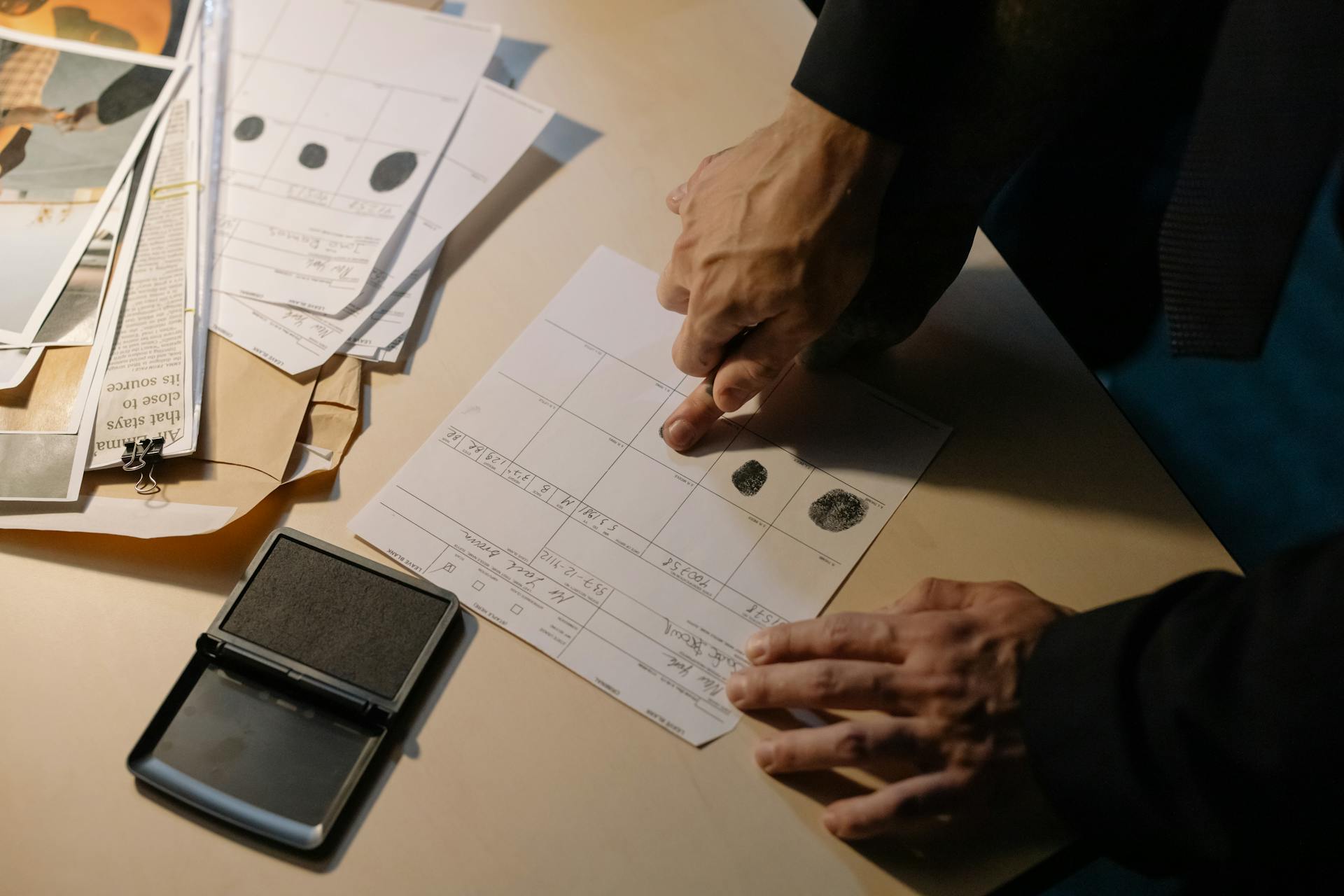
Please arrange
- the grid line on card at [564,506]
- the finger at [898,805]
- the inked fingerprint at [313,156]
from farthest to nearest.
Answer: the inked fingerprint at [313,156], the grid line on card at [564,506], the finger at [898,805]

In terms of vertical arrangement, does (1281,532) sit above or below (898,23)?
below

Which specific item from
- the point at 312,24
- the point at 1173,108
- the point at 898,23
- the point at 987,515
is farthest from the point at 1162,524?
the point at 312,24

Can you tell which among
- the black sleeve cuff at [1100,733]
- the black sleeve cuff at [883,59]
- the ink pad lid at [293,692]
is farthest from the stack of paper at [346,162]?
the black sleeve cuff at [1100,733]

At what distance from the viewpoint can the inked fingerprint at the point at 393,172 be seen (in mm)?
826

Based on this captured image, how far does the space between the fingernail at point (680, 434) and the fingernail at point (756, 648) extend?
0.16m

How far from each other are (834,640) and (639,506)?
0.57 ft

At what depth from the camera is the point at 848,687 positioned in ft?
1.83

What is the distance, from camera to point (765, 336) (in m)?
0.65

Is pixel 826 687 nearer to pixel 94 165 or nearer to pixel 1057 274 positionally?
pixel 1057 274

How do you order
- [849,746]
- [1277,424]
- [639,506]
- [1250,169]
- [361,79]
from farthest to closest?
[1277,424]
[361,79]
[639,506]
[849,746]
[1250,169]

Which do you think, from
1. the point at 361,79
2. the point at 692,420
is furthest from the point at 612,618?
the point at 361,79

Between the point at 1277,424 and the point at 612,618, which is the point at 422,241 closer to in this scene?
the point at 612,618

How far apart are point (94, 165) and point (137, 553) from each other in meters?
0.40

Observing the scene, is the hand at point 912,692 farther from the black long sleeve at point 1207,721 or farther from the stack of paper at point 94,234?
the stack of paper at point 94,234
